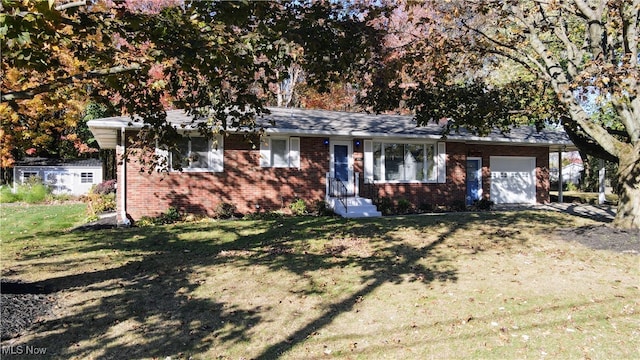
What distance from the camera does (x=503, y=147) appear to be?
18.8 metres

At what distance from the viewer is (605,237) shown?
29.9 feet

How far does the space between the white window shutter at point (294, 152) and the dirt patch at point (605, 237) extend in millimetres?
8581

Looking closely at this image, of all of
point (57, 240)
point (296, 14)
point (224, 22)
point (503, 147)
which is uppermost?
point (296, 14)

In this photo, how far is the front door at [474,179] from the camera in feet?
59.9

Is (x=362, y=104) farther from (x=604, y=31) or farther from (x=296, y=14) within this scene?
(x=604, y=31)

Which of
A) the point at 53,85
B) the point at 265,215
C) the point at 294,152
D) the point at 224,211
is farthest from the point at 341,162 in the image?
the point at 53,85

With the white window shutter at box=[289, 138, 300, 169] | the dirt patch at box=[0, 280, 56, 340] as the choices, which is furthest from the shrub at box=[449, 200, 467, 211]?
the dirt patch at box=[0, 280, 56, 340]

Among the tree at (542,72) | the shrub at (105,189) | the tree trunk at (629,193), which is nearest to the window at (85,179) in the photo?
the shrub at (105,189)

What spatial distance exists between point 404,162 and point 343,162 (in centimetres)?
273

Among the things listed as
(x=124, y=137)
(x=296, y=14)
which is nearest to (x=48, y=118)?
(x=124, y=137)

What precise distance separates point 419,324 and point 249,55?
4099 mm

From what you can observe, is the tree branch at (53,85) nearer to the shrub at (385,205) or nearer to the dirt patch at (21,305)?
the dirt patch at (21,305)

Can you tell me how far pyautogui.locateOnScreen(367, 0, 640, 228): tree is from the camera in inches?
349

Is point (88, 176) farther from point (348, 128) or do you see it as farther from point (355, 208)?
point (355, 208)
